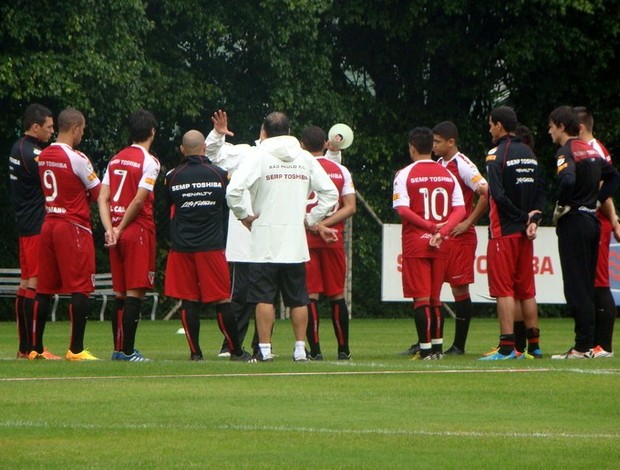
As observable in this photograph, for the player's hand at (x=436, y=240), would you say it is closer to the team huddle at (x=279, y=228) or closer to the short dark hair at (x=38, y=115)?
the team huddle at (x=279, y=228)

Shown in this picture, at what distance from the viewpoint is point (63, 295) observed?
26.3 meters

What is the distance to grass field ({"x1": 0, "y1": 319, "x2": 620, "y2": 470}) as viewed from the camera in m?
7.72

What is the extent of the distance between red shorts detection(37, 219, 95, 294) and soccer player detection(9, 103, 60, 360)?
33cm

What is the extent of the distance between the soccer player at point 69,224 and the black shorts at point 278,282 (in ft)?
5.19

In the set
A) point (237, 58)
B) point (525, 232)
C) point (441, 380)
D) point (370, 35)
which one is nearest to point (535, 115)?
point (370, 35)

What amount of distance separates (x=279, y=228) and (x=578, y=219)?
106 inches

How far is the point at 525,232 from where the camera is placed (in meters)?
13.9

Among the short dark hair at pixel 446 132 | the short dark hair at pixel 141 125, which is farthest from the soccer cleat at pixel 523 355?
the short dark hair at pixel 141 125

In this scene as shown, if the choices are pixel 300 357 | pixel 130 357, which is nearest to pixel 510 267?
pixel 300 357

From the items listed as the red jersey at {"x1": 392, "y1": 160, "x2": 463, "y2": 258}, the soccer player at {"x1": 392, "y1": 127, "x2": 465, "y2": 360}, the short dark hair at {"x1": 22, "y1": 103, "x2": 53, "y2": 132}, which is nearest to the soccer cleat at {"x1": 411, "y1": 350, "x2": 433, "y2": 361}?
the soccer player at {"x1": 392, "y1": 127, "x2": 465, "y2": 360}

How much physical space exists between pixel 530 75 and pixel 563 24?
4.15 ft

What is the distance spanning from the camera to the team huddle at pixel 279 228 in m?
13.4

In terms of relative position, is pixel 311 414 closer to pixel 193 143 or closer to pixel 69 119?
pixel 193 143

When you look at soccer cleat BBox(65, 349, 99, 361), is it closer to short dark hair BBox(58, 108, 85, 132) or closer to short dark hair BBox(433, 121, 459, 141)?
short dark hair BBox(58, 108, 85, 132)
